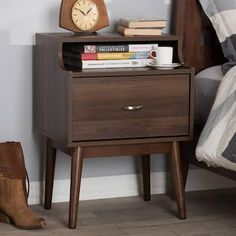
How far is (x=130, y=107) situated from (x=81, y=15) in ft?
1.38

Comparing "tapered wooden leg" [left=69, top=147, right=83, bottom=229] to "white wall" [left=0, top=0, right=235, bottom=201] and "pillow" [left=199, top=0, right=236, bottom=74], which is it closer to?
"white wall" [left=0, top=0, right=235, bottom=201]

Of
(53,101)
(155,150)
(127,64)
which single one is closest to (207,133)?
(155,150)

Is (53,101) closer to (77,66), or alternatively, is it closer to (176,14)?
(77,66)

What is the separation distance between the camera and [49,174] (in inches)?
120

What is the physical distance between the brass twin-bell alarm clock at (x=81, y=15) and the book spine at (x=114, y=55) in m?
0.13

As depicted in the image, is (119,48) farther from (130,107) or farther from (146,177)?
(146,177)

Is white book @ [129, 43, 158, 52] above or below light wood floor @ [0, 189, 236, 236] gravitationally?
above

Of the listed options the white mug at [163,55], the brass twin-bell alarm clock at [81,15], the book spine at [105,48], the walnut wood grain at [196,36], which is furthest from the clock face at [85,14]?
the walnut wood grain at [196,36]

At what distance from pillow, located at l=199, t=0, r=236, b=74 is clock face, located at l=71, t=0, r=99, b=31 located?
1.68 ft

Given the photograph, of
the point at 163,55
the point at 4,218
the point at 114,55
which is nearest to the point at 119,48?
the point at 114,55

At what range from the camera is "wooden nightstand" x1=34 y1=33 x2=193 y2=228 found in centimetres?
271

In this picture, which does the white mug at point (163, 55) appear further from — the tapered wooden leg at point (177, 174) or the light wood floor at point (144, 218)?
the light wood floor at point (144, 218)

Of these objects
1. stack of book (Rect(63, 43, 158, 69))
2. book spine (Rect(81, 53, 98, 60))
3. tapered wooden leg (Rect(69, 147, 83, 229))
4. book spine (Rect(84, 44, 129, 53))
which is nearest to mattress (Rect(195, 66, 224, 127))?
stack of book (Rect(63, 43, 158, 69))

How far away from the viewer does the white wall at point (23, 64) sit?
3010mm
